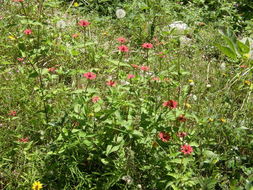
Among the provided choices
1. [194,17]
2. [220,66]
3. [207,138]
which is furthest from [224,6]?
[207,138]

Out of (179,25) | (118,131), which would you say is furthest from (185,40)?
(118,131)

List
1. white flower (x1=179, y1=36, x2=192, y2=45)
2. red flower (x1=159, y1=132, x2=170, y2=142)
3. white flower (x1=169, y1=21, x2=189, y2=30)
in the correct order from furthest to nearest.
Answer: white flower (x1=169, y1=21, x2=189, y2=30) → white flower (x1=179, y1=36, x2=192, y2=45) → red flower (x1=159, y1=132, x2=170, y2=142)

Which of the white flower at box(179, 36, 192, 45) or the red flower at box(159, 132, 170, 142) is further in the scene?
the white flower at box(179, 36, 192, 45)

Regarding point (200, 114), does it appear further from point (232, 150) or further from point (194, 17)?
point (194, 17)

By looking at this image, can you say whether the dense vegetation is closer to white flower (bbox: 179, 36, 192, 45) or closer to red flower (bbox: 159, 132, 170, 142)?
red flower (bbox: 159, 132, 170, 142)

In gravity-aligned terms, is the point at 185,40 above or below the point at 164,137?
below

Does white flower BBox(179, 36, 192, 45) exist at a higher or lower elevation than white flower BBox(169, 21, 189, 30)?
lower

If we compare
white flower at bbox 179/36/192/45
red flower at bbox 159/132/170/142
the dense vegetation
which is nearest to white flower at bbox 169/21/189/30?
white flower at bbox 179/36/192/45

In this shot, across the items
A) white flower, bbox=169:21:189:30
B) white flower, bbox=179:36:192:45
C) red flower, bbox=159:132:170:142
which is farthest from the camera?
white flower, bbox=169:21:189:30

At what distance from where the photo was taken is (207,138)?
2.16 metres

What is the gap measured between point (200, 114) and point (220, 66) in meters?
1.11

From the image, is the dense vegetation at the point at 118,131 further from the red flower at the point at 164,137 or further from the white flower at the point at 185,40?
the white flower at the point at 185,40

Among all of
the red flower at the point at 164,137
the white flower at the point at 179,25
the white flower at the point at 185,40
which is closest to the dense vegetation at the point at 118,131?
the red flower at the point at 164,137

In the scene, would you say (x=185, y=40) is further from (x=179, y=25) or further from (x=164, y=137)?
(x=164, y=137)
